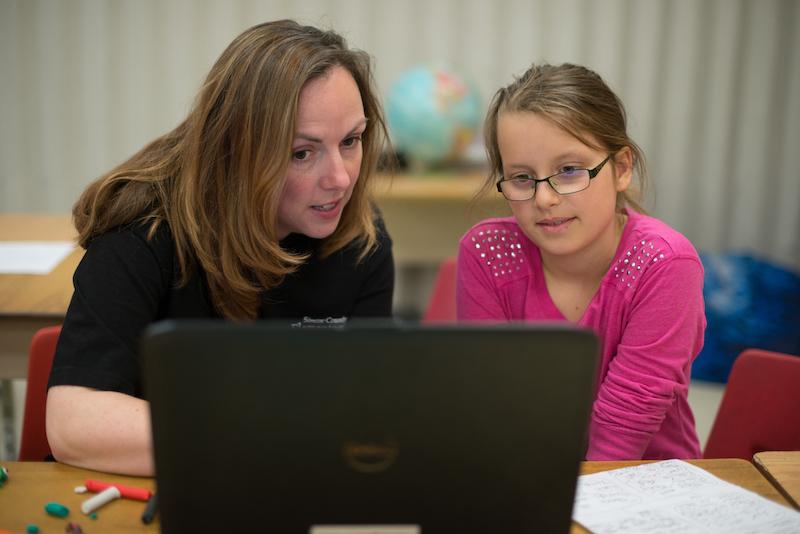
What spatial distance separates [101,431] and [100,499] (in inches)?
4.2

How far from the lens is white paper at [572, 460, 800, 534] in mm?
965

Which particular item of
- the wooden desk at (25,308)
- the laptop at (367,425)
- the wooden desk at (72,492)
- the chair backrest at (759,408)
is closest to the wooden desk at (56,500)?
the wooden desk at (72,492)

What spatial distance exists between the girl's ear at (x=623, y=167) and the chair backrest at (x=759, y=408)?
365 mm

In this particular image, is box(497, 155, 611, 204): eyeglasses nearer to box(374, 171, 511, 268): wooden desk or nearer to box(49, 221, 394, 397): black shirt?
box(49, 221, 394, 397): black shirt

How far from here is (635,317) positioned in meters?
1.37

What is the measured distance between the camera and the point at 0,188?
12.1 feet

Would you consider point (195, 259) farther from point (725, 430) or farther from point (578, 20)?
point (578, 20)

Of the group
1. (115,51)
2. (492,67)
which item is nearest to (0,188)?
(115,51)

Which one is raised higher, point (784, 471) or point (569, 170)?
point (569, 170)

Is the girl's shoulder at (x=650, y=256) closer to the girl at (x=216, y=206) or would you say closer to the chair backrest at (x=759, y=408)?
the chair backrest at (x=759, y=408)

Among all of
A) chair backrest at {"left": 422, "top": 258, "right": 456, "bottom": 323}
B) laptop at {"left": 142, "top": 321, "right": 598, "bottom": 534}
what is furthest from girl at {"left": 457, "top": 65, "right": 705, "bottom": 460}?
laptop at {"left": 142, "top": 321, "right": 598, "bottom": 534}

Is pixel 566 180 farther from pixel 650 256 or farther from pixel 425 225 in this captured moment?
pixel 425 225

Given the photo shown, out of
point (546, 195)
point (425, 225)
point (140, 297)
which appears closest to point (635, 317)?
point (546, 195)

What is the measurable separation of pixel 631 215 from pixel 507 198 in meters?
0.25
